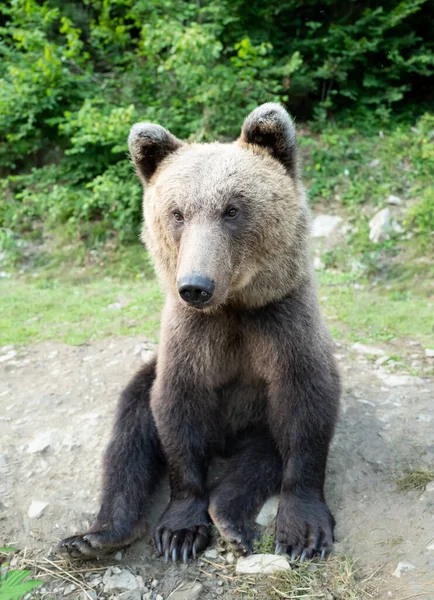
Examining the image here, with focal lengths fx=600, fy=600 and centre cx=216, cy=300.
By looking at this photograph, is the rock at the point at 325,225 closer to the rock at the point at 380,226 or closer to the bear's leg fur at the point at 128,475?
the rock at the point at 380,226

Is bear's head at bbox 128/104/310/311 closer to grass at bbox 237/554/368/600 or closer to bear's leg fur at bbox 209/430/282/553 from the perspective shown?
bear's leg fur at bbox 209/430/282/553

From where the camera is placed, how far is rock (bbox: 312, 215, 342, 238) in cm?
829

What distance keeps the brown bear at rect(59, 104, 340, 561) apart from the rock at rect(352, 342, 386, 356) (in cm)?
172

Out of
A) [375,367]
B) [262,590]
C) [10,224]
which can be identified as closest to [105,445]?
[262,590]

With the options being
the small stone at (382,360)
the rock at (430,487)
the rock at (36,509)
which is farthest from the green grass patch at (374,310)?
the rock at (36,509)

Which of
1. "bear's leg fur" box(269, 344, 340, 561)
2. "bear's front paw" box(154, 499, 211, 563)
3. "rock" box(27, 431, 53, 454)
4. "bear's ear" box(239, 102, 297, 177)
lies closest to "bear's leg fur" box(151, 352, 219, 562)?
"bear's front paw" box(154, 499, 211, 563)

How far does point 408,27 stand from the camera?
32.0 feet

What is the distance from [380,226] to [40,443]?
5544mm

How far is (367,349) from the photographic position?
5305mm

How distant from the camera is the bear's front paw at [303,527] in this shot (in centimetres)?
314

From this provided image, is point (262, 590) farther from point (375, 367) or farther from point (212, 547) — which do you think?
point (375, 367)

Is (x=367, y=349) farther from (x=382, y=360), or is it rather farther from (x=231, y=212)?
(x=231, y=212)

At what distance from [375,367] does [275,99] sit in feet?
15.6

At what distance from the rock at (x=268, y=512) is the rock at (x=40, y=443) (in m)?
1.51
